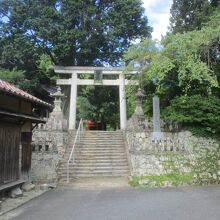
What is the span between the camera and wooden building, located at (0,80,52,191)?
490 inches

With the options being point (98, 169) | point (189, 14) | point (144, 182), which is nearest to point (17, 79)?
point (98, 169)

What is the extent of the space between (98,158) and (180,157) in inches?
192

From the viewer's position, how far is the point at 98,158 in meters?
20.4

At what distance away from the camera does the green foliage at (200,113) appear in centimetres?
1761

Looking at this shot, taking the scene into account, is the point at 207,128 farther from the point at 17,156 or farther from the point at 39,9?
the point at 39,9

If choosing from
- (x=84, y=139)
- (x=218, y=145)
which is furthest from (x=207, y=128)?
(x=84, y=139)

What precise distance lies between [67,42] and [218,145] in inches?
664

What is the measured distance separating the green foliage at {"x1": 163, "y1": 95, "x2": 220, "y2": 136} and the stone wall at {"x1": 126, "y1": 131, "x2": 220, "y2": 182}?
60 cm

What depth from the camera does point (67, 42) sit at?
3030cm

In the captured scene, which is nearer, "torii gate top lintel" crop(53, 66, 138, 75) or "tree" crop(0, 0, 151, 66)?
"torii gate top lintel" crop(53, 66, 138, 75)

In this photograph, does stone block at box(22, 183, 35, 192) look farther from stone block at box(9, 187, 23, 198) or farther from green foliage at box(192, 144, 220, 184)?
green foliage at box(192, 144, 220, 184)

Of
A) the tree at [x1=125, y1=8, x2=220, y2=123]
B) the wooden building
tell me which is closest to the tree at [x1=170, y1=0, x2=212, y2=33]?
the tree at [x1=125, y1=8, x2=220, y2=123]

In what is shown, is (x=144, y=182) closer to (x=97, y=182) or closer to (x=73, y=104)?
(x=97, y=182)

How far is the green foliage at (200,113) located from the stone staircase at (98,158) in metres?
4.04
